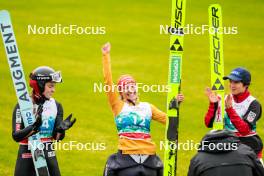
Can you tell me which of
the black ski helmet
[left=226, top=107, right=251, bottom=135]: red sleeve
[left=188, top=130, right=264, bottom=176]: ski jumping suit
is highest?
the black ski helmet

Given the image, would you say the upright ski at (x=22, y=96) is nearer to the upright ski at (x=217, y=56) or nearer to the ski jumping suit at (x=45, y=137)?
the ski jumping suit at (x=45, y=137)

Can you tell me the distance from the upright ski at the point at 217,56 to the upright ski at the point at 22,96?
262cm

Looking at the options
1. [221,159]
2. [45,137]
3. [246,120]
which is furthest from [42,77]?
[221,159]

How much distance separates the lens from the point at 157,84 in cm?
2223

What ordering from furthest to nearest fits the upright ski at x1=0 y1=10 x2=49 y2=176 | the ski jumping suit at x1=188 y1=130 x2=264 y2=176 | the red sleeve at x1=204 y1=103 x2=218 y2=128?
1. the red sleeve at x1=204 y1=103 x2=218 y2=128
2. the upright ski at x1=0 y1=10 x2=49 y2=176
3. the ski jumping suit at x1=188 y1=130 x2=264 y2=176

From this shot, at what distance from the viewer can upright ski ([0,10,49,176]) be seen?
1064cm

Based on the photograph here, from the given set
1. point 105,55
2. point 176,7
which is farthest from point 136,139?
point 176,7

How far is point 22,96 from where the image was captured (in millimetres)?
10734

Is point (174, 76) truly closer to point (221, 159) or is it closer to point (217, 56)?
point (217, 56)

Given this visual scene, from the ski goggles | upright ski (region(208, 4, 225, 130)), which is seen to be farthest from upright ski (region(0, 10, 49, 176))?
upright ski (region(208, 4, 225, 130))

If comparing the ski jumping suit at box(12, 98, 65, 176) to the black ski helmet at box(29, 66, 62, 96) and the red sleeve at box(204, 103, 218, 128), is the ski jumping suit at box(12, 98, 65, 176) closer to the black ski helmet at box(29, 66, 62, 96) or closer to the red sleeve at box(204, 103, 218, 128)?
the black ski helmet at box(29, 66, 62, 96)

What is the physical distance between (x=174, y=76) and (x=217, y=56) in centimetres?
78

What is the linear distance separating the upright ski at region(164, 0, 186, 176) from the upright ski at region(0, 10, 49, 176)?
179cm

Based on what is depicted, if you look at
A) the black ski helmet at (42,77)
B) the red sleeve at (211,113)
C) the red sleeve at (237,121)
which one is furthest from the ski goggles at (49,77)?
the red sleeve at (237,121)
